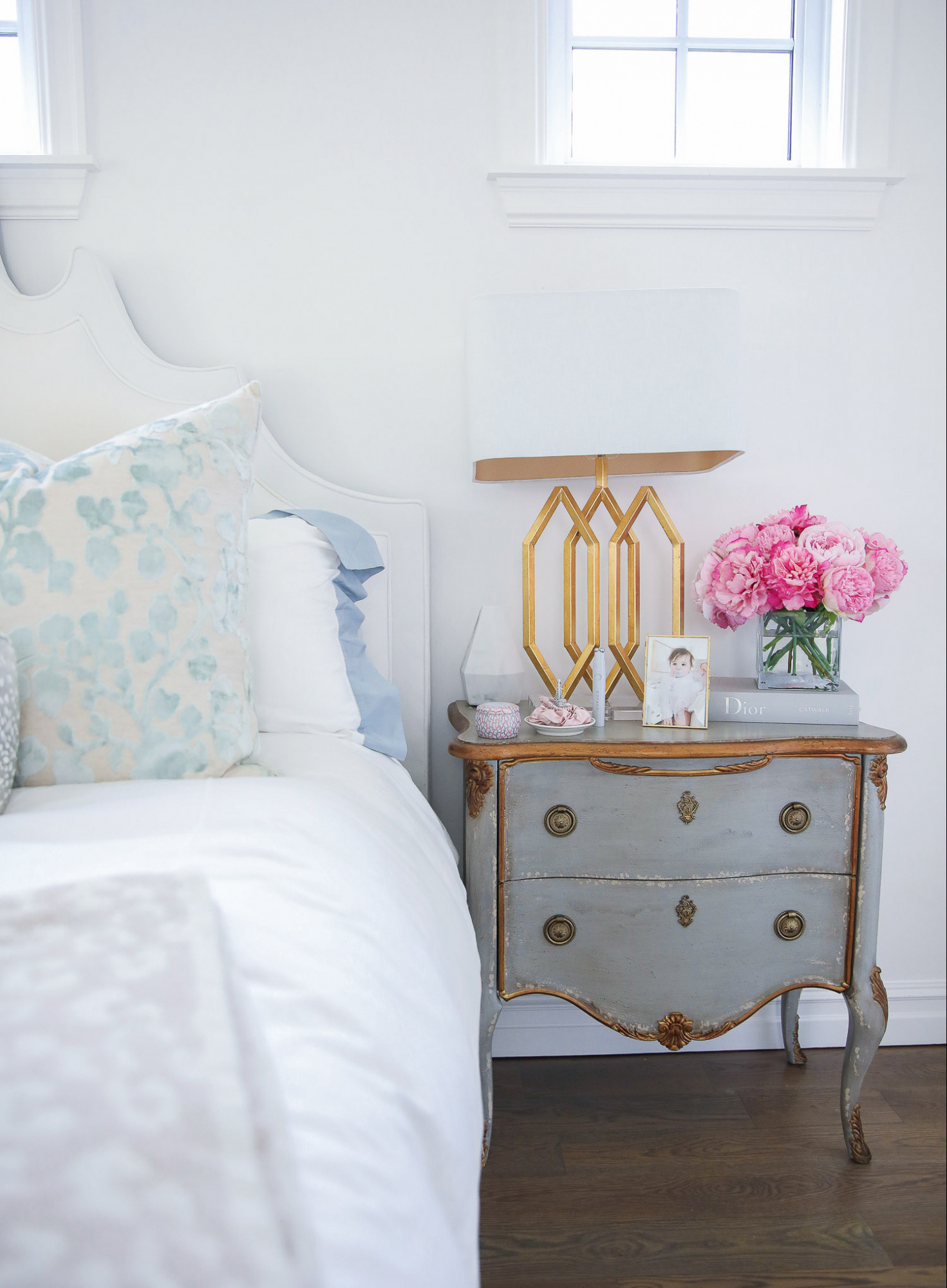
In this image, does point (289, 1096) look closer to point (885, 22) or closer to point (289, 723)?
point (289, 723)

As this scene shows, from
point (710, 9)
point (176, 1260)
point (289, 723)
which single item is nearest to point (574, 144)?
point (710, 9)

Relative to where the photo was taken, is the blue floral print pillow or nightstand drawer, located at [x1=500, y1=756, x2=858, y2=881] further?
nightstand drawer, located at [x1=500, y1=756, x2=858, y2=881]

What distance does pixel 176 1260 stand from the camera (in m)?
0.36

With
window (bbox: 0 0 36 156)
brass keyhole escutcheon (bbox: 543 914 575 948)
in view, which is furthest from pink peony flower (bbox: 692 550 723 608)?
window (bbox: 0 0 36 156)

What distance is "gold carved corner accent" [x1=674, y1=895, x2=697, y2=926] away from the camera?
1333 millimetres

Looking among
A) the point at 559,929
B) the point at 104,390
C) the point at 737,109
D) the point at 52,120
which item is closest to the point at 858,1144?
the point at 559,929

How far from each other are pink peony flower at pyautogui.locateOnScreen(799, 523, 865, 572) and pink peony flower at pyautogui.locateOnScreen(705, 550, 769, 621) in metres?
0.09

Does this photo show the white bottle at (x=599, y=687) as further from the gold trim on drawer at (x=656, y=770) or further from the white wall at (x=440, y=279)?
the white wall at (x=440, y=279)

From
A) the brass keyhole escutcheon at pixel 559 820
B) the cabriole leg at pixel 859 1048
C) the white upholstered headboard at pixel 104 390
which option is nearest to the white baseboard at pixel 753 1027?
the cabriole leg at pixel 859 1048

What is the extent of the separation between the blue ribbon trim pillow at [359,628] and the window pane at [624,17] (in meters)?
1.20

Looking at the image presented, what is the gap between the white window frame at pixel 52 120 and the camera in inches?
61.0

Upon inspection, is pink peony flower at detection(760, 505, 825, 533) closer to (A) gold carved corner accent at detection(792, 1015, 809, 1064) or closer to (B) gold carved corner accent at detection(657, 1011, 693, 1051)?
(B) gold carved corner accent at detection(657, 1011, 693, 1051)

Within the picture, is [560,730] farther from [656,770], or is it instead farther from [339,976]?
[339,976]

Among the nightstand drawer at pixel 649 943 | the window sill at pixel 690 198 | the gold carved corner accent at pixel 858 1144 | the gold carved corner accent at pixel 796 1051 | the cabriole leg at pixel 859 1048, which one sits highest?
the window sill at pixel 690 198
